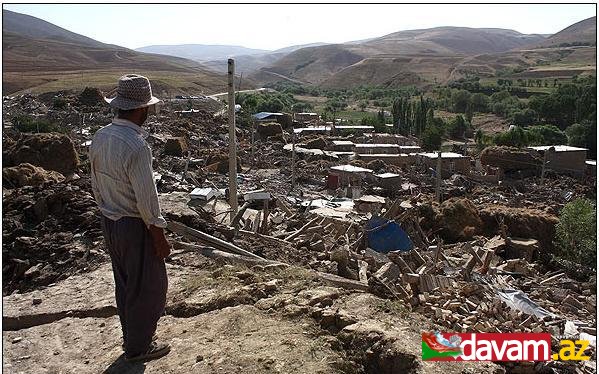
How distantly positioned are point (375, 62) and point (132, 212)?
10865 centimetres

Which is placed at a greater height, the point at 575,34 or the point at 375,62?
the point at 575,34

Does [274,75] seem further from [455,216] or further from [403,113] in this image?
[455,216]

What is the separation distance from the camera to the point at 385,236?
327 inches

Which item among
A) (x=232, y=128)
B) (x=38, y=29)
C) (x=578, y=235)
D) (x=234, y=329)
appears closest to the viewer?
(x=234, y=329)

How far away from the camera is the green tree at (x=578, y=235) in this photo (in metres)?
10.7

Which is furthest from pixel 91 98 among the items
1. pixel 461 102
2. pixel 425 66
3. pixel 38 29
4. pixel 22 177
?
pixel 38 29

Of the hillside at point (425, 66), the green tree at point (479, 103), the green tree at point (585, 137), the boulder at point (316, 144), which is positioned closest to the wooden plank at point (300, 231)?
the boulder at point (316, 144)

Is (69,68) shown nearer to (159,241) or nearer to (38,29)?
(159,241)

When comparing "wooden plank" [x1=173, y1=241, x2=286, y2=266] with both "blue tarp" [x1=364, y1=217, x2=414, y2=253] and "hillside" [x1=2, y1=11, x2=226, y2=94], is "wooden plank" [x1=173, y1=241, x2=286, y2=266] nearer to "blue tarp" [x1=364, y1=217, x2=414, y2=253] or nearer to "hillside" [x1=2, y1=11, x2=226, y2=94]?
"blue tarp" [x1=364, y1=217, x2=414, y2=253]

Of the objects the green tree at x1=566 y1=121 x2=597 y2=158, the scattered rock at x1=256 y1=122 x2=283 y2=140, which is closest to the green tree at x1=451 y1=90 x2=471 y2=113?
the green tree at x1=566 y1=121 x2=597 y2=158

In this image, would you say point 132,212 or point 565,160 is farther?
point 565,160

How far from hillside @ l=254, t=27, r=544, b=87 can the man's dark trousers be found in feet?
295

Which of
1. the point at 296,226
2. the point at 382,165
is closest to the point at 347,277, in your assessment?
the point at 296,226

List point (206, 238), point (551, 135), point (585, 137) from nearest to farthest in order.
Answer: point (206, 238)
point (585, 137)
point (551, 135)
